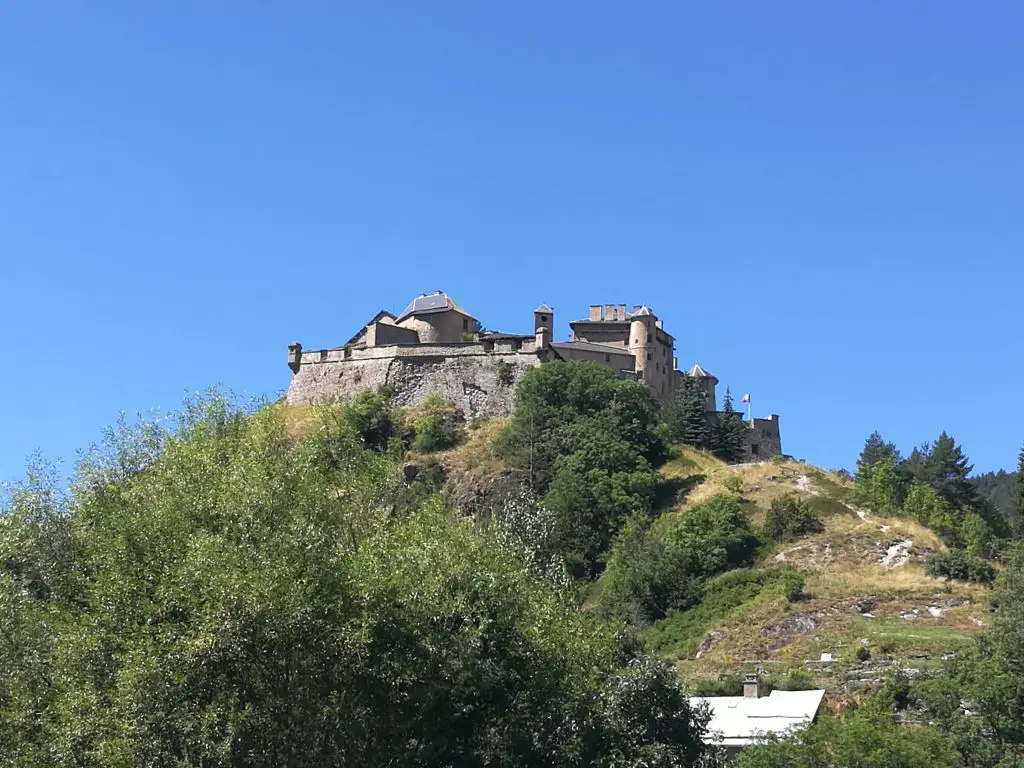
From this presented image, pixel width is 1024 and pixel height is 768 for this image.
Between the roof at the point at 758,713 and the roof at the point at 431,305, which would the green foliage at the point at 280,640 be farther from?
the roof at the point at 431,305

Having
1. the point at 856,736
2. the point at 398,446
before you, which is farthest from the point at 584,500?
the point at 856,736

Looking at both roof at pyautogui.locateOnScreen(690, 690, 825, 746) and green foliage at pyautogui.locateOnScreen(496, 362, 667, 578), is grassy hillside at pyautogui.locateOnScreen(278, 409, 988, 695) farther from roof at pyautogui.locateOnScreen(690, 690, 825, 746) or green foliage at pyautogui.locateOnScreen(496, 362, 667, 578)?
roof at pyautogui.locateOnScreen(690, 690, 825, 746)

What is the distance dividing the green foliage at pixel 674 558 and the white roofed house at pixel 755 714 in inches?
643

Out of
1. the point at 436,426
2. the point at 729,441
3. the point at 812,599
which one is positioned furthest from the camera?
the point at 729,441

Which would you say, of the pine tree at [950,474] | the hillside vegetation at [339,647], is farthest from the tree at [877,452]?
Result: the hillside vegetation at [339,647]

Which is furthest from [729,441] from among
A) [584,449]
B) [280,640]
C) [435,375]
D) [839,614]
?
[280,640]

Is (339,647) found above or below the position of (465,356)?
below

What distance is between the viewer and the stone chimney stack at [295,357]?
94812 millimetres

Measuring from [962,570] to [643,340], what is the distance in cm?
3840

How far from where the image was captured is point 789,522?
7038 centimetres

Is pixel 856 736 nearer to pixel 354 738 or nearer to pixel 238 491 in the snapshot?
pixel 354 738

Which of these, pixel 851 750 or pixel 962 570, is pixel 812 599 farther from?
pixel 851 750

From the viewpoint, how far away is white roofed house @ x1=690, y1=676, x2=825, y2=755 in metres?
41.3

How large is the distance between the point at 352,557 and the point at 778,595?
34603 mm
